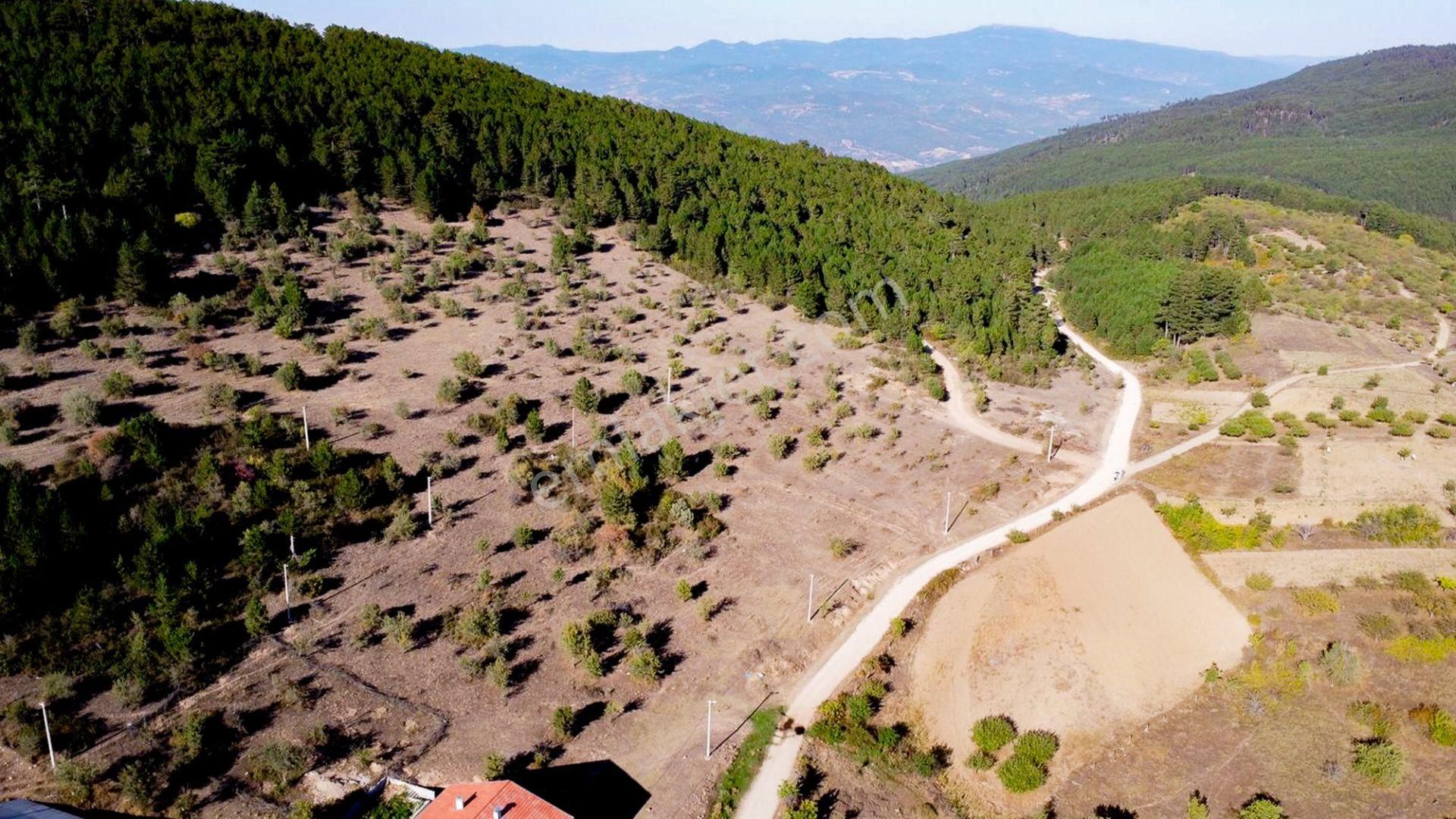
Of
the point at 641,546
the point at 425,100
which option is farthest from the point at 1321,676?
the point at 425,100

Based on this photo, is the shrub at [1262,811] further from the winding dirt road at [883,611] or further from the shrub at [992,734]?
the winding dirt road at [883,611]

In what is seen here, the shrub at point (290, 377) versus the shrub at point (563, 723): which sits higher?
the shrub at point (290, 377)

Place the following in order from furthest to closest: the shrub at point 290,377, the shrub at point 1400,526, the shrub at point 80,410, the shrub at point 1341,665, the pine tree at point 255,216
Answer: the pine tree at point 255,216 → the shrub at point 290,377 → the shrub at point 1400,526 → the shrub at point 80,410 → the shrub at point 1341,665

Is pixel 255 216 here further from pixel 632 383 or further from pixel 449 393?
pixel 632 383

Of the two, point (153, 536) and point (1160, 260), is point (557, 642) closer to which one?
point (153, 536)

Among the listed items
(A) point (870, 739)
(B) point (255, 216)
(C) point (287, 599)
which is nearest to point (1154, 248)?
(A) point (870, 739)

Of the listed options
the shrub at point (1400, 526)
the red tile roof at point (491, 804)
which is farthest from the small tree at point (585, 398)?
the shrub at point (1400, 526)

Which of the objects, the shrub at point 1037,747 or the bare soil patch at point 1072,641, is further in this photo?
the bare soil patch at point 1072,641
